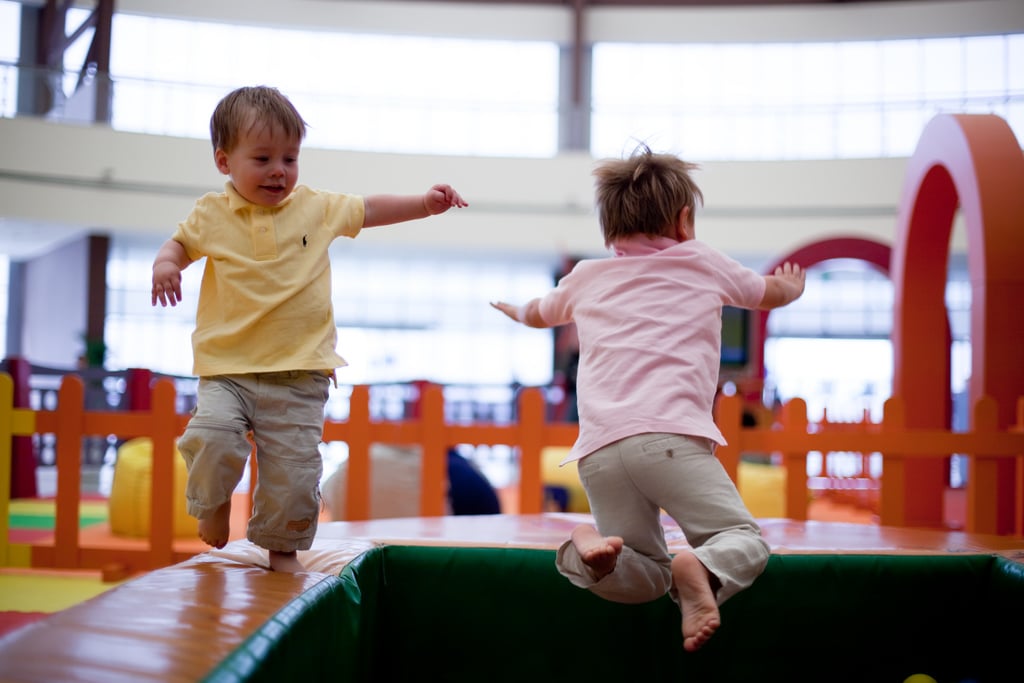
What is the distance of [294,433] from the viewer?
1.89 m

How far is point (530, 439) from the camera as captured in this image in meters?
3.64

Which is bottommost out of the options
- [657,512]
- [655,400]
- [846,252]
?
[657,512]

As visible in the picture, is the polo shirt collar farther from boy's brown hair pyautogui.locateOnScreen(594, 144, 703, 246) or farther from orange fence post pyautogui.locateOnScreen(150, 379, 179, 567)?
orange fence post pyautogui.locateOnScreen(150, 379, 179, 567)

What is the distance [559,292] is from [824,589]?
0.99 metres

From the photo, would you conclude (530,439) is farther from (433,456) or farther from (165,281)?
(165,281)

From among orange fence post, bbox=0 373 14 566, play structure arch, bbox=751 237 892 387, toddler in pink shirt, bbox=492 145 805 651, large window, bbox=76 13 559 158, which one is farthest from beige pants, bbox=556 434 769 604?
large window, bbox=76 13 559 158

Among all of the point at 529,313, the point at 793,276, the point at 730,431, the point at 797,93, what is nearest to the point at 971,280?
the point at 730,431

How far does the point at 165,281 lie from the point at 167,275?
0.01 m

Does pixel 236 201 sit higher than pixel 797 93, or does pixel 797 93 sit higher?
pixel 797 93

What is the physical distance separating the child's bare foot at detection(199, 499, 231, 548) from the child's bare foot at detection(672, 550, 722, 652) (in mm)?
905

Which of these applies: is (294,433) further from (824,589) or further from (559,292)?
(824,589)

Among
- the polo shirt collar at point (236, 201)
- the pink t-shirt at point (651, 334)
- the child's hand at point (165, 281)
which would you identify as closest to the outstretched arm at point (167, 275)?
the child's hand at point (165, 281)

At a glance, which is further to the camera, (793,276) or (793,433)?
(793,433)

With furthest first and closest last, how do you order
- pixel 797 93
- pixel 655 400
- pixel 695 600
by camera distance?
pixel 797 93 < pixel 655 400 < pixel 695 600
